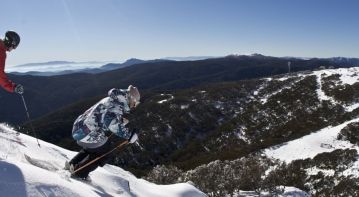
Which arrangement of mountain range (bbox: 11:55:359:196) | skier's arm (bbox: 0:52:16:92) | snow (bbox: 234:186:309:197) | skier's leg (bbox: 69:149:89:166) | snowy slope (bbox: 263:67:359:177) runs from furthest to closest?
1. snowy slope (bbox: 263:67:359:177)
2. mountain range (bbox: 11:55:359:196)
3. snow (bbox: 234:186:309:197)
4. skier's leg (bbox: 69:149:89:166)
5. skier's arm (bbox: 0:52:16:92)

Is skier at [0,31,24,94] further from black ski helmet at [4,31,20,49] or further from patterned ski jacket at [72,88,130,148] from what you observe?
patterned ski jacket at [72,88,130,148]

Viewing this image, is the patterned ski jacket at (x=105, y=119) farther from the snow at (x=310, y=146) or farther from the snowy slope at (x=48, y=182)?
the snow at (x=310, y=146)

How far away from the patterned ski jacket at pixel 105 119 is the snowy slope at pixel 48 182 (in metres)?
0.84

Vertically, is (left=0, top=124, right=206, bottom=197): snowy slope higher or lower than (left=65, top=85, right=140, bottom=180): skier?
lower

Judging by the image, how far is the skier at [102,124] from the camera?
710 cm

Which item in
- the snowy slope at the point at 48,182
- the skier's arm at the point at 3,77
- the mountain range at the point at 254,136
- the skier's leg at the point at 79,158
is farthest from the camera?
the mountain range at the point at 254,136

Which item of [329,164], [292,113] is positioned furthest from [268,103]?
[329,164]

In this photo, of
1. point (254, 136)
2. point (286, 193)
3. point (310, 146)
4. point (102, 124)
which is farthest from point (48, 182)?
point (254, 136)

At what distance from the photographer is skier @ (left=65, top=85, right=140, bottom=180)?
280 inches

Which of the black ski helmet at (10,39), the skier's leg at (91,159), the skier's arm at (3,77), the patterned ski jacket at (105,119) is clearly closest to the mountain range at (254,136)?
the skier's arm at (3,77)

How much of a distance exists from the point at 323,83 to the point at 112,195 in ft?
243

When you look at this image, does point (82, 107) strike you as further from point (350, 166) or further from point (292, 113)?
point (350, 166)

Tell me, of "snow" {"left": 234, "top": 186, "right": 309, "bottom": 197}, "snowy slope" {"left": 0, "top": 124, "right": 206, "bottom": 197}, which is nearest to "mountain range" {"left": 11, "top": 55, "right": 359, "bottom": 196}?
"snow" {"left": 234, "top": 186, "right": 309, "bottom": 197}

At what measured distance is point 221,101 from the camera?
77.5 meters
